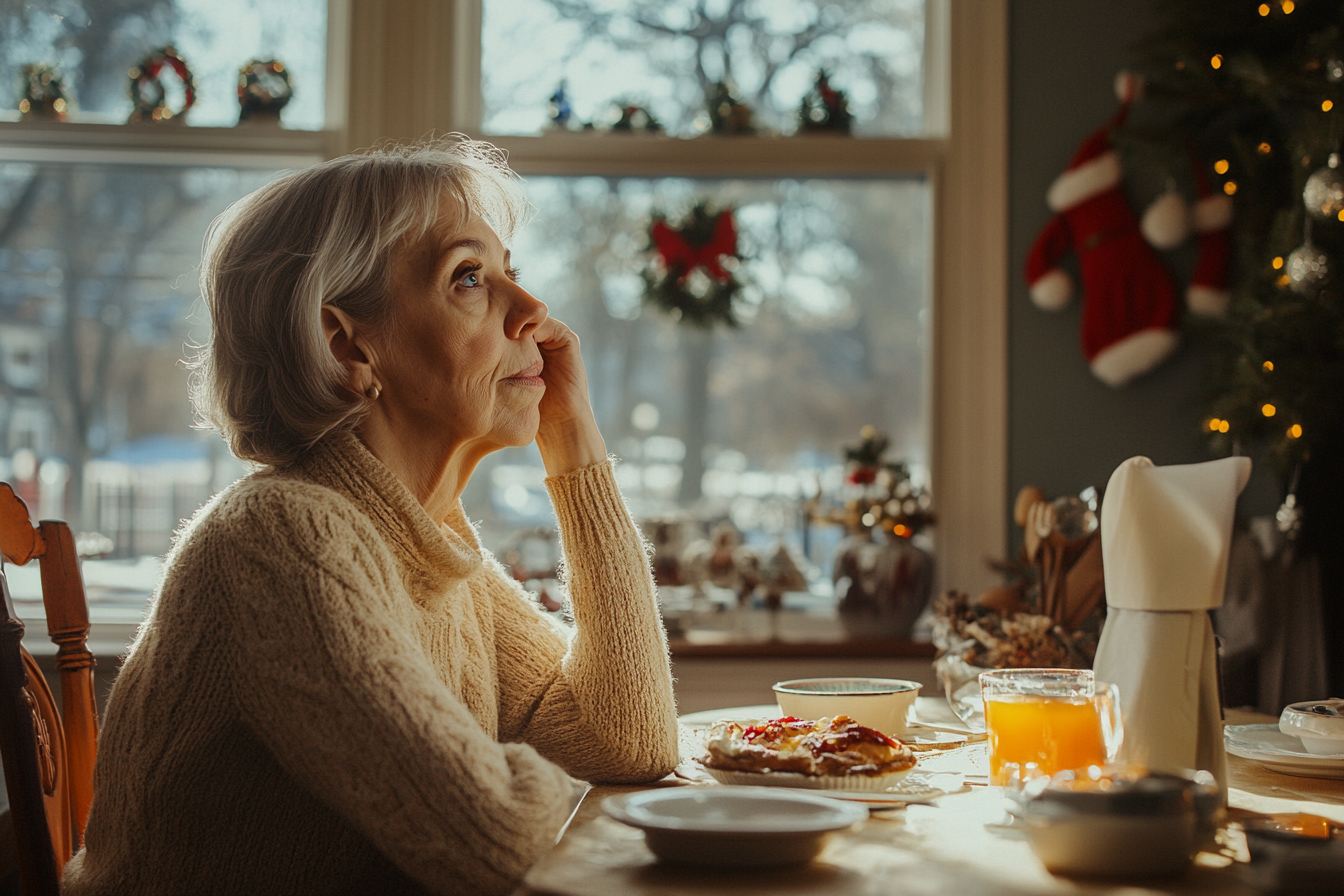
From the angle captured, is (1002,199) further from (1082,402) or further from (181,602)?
(181,602)

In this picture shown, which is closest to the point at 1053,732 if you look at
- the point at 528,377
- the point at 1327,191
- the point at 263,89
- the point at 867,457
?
the point at 528,377

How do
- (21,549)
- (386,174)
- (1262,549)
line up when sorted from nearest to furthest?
(386,174)
(21,549)
(1262,549)

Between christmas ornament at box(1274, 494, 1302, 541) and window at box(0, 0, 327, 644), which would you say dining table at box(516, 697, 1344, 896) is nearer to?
christmas ornament at box(1274, 494, 1302, 541)

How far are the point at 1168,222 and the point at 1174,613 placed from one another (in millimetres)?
2040

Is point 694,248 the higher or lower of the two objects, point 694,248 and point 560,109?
the lower

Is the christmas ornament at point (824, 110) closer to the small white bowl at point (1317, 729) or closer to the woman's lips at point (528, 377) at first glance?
the woman's lips at point (528, 377)

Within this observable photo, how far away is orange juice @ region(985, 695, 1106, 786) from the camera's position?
93cm

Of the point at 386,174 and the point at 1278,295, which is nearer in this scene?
the point at 386,174

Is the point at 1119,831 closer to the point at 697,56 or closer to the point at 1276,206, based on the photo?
the point at 1276,206

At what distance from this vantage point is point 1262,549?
2.34 metres

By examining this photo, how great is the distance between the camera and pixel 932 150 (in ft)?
9.62

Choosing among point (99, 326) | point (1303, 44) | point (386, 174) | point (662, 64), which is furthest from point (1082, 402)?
point (99, 326)

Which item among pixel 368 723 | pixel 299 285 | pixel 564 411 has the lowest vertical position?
pixel 368 723

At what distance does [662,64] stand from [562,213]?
49 cm
